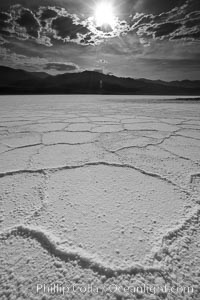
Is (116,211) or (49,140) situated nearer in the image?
(116,211)

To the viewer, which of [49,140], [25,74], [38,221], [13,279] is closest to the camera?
[13,279]

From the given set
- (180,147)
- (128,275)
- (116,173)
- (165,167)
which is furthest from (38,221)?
(180,147)

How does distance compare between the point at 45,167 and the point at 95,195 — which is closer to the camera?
the point at 95,195

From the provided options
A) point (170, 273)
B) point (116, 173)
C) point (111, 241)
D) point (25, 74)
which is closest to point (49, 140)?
point (116, 173)

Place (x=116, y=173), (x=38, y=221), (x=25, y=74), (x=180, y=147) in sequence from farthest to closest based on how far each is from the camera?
(x=25, y=74) < (x=180, y=147) < (x=116, y=173) < (x=38, y=221)

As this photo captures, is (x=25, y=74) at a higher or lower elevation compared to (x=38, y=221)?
higher

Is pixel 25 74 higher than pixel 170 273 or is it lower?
higher

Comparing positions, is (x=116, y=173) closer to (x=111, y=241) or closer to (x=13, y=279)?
(x=111, y=241)

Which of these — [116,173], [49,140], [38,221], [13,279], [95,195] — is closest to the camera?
[13,279]

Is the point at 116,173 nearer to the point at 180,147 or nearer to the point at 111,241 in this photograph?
the point at 111,241
